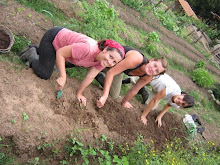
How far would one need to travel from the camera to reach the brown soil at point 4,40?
2.90m

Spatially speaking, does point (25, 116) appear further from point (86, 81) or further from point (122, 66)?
point (122, 66)

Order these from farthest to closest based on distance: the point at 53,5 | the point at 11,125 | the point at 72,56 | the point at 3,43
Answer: the point at 53,5
the point at 3,43
the point at 72,56
the point at 11,125

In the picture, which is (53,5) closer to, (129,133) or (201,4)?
(129,133)

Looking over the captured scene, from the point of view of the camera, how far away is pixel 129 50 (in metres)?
2.99

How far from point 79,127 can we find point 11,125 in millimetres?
854

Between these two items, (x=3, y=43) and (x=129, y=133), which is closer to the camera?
(x=3, y=43)

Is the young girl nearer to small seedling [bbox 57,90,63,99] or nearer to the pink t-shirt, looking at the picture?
the pink t-shirt

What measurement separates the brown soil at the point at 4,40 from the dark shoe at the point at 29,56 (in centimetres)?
26

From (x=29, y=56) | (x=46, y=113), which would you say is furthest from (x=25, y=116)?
(x=29, y=56)

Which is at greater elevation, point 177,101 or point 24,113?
point 177,101

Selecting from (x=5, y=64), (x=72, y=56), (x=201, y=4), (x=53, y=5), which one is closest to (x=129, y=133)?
(x=72, y=56)

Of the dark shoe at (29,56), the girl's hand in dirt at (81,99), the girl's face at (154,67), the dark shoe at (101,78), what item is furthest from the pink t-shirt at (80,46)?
the dark shoe at (101,78)

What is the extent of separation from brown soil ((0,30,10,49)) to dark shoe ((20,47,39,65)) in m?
0.26

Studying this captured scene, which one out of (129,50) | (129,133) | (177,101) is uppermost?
(129,50)
